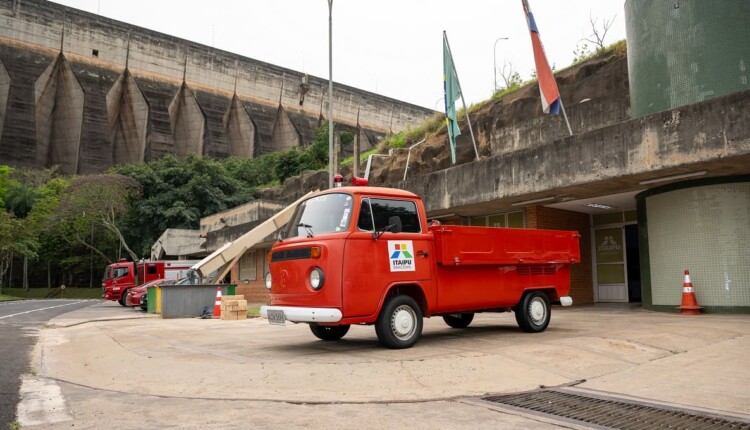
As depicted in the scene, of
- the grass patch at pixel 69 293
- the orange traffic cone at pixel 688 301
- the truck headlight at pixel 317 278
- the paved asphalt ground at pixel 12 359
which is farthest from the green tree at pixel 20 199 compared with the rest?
the orange traffic cone at pixel 688 301

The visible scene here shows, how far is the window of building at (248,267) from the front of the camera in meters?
30.2

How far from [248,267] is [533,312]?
23241 mm

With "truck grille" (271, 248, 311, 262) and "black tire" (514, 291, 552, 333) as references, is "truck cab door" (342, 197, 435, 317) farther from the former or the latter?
"black tire" (514, 291, 552, 333)

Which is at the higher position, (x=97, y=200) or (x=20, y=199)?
(x=20, y=199)

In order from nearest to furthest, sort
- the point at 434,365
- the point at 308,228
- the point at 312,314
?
the point at 434,365
the point at 312,314
the point at 308,228

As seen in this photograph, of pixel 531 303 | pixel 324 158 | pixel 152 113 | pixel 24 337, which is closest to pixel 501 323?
pixel 531 303

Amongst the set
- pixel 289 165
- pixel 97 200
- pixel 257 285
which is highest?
pixel 289 165

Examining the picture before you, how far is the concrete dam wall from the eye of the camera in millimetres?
55062

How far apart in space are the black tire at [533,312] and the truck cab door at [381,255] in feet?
7.21

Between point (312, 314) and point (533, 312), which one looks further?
point (533, 312)

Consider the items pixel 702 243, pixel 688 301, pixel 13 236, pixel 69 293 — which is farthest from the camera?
pixel 69 293

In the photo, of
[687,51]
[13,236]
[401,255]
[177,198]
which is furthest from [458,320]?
[13,236]

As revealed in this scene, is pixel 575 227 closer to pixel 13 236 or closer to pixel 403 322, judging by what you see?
pixel 403 322

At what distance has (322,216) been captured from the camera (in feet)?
26.2
